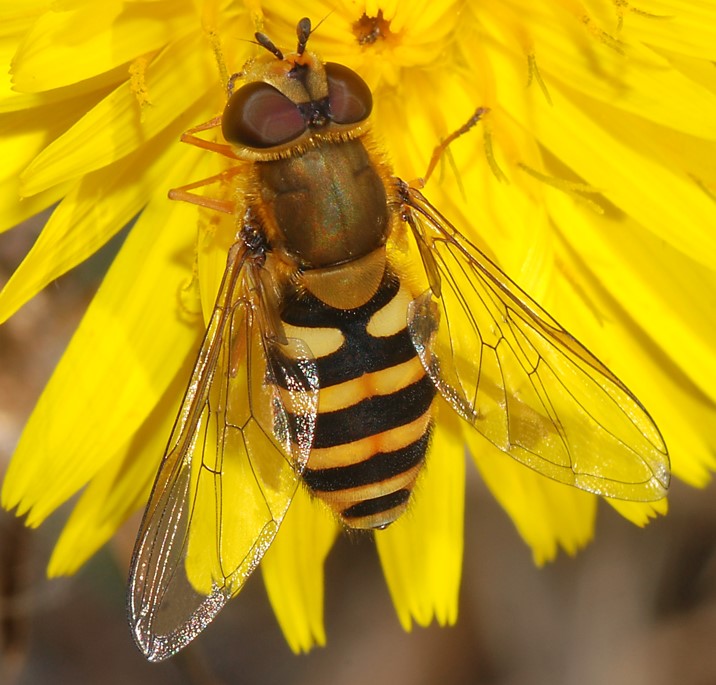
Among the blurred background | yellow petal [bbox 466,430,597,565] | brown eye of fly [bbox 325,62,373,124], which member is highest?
brown eye of fly [bbox 325,62,373,124]

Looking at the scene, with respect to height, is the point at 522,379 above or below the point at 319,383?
below

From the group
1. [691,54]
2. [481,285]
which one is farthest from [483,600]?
[691,54]

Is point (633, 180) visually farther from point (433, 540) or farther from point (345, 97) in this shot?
point (433, 540)

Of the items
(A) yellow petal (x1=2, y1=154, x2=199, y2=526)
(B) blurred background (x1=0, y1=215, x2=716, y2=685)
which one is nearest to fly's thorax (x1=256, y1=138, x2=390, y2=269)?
(A) yellow petal (x1=2, y1=154, x2=199, y2=526)

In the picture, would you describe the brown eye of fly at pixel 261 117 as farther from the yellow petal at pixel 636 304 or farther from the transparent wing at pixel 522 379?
the yellow petal at pixel 636 304

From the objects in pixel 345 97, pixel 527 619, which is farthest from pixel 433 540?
pixel 527 619

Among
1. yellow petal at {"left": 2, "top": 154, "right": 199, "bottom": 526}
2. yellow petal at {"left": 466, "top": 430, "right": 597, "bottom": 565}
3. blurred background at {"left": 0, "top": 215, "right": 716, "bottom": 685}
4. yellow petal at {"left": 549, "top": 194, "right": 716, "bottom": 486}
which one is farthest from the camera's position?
blurred background at {"left": 0, "top": 215, "right": 716, "bottom": 685}

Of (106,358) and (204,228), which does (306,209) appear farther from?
(106,358)

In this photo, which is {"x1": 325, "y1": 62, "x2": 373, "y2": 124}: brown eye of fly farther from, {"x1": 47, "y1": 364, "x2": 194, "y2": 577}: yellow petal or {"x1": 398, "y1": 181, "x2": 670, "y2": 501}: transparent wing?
{"x1": 47, "y1": 364, "x2": 194, "y2": 577}: yellow petal
